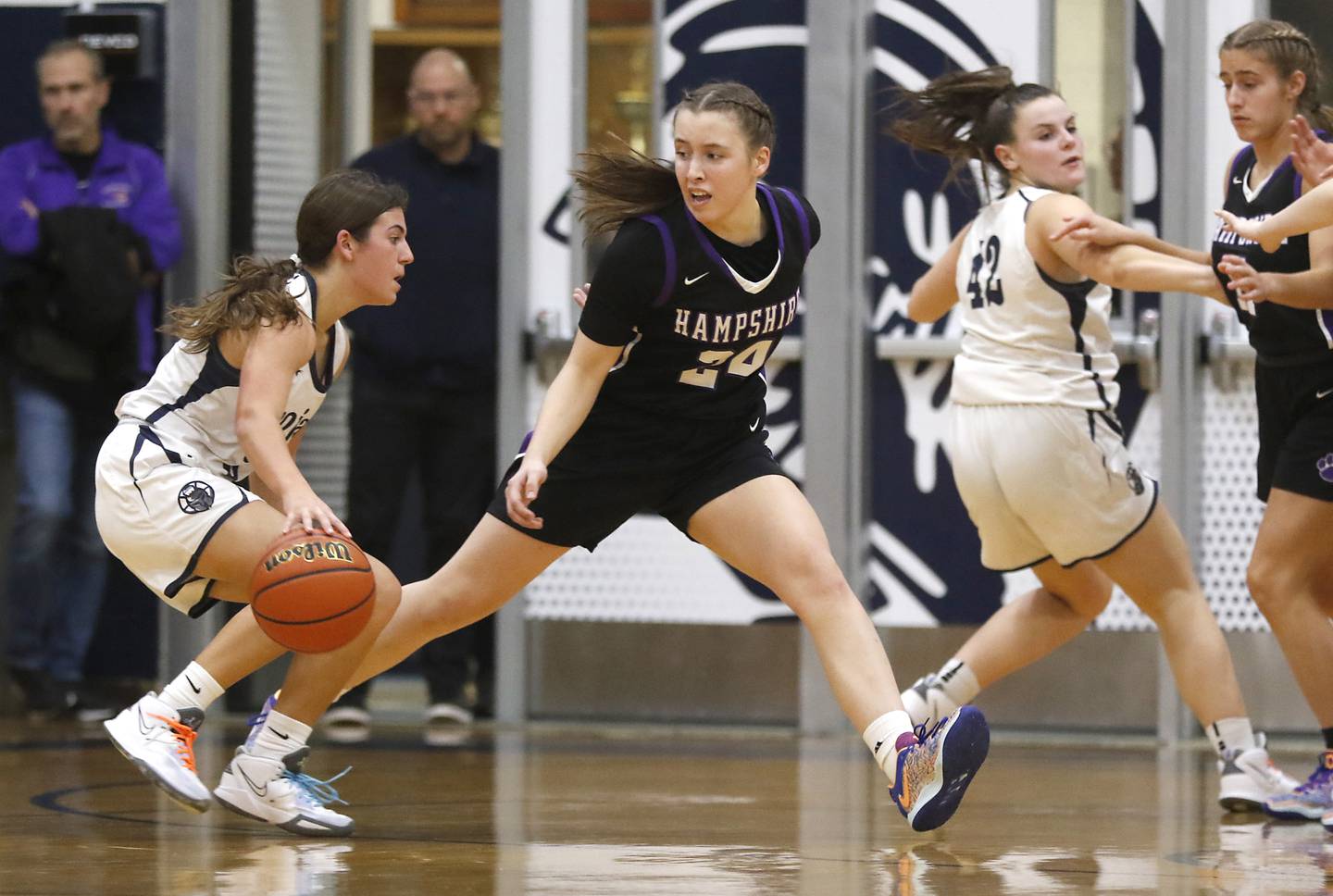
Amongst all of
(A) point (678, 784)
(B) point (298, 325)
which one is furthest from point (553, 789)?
(B) point (298, 325)

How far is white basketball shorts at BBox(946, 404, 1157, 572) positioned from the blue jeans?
3.84 metres

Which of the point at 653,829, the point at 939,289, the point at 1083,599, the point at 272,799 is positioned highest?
the point at 939,289

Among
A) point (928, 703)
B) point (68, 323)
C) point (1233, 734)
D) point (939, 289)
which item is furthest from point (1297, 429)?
point (68, 323)

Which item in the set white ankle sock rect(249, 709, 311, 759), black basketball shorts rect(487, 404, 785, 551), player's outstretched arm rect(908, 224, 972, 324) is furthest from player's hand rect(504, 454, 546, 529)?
player's outstretched arm rect(908, 224, 972, 324)

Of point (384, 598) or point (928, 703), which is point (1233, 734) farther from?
point (384, 598)

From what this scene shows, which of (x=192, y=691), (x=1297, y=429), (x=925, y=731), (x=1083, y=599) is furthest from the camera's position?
(x=1083, y=599)

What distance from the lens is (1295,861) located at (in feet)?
15.2

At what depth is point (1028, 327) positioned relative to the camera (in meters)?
5.68

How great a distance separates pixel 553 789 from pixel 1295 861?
7.28ft

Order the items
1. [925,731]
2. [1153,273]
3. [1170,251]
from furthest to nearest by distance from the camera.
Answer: [1170,251] → [1153,273] → [925,731]

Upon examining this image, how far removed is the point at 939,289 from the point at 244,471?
80.8 inches

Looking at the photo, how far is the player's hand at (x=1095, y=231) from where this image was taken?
17.3ft

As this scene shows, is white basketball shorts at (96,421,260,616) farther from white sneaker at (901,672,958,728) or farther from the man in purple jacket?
the man in purple jacket

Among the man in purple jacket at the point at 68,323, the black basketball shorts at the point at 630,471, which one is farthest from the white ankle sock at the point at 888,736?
the man in purple jacket at the point at 68,323
